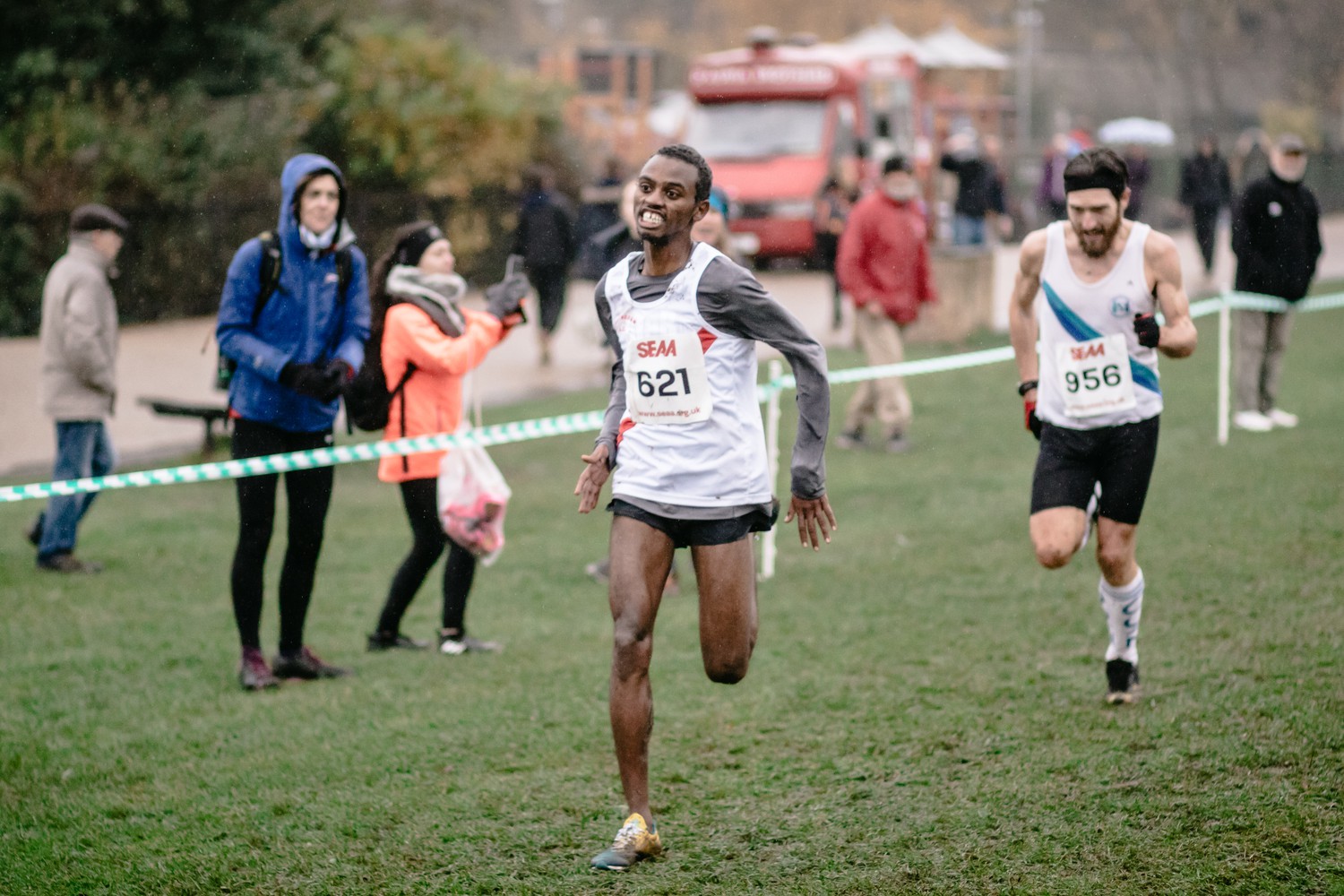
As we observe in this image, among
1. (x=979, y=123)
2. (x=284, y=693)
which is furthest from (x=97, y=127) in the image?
(x=979, y=123)

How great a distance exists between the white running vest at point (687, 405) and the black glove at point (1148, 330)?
165 cm

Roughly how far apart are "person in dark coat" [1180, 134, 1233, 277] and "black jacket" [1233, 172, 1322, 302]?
1050 centimetres

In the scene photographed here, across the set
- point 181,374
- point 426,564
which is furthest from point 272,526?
point 181,374

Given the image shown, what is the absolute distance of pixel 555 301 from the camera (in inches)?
695

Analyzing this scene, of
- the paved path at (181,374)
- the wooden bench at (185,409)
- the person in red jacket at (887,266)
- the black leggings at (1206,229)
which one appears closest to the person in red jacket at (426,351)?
the paved path at (181,374)

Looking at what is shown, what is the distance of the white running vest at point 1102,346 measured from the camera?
591 cm

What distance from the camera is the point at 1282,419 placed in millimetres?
12938

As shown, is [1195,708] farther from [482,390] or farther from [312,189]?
[482,390]

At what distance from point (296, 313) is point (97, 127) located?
15.9m

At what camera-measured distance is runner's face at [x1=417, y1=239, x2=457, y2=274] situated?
23.6ft

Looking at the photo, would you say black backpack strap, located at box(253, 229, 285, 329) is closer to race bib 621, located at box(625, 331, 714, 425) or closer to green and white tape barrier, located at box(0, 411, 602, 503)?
green and white tape barrier, located at box(0, 411, 602, 503)

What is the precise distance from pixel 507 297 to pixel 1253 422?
7747 millimetres

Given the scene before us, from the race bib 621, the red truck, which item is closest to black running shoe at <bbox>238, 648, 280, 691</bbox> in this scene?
the race bib 621

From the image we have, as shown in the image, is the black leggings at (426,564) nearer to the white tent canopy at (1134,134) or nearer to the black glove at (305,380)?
the black glove at (305,380)
